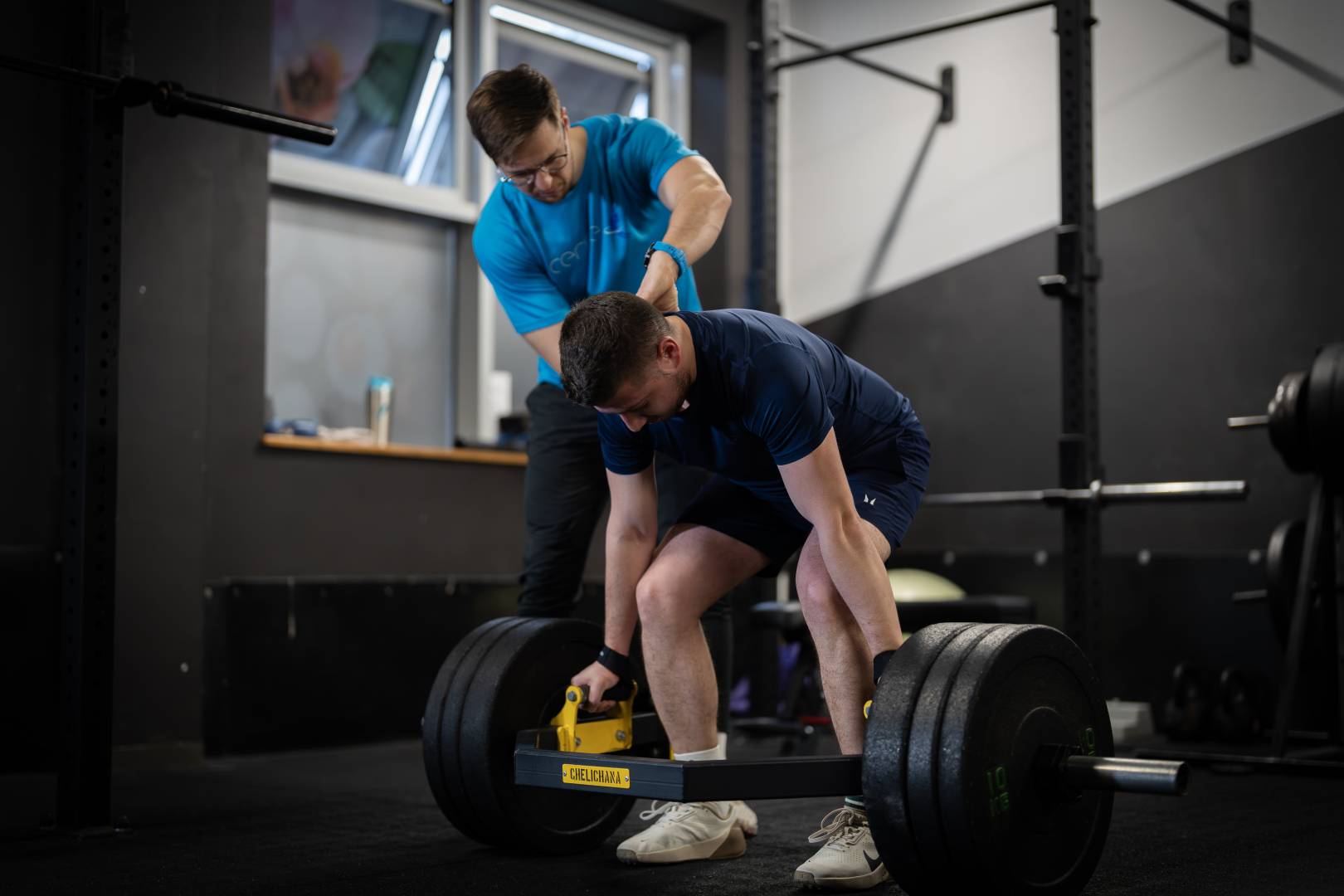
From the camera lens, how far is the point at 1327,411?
3.24m

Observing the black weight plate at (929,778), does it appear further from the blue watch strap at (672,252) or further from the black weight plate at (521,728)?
the blue watch strap at (672,252)

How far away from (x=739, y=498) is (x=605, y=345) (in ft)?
1.73

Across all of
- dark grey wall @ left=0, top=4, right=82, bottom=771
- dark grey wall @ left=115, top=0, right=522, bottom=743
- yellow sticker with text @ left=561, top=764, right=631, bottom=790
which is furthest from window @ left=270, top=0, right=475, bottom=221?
yellow sticker with text @ left=561, top=764, right=631, bottom=790

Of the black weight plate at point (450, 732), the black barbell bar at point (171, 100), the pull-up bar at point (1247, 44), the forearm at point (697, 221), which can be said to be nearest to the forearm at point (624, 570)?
the black weight plate at point (450, 732)

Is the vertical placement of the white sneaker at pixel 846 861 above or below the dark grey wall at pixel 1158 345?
below

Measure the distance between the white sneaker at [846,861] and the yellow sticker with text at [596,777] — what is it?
338 millimetres

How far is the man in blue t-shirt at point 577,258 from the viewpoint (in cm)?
234

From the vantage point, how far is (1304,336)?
3934 millimetres

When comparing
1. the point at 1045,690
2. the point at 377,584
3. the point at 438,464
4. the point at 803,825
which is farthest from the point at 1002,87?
the point at 1045,690

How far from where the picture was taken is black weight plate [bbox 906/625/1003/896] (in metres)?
1.68

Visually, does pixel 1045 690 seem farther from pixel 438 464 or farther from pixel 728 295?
pixel 728 295

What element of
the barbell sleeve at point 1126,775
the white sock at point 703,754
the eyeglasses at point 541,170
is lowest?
the white sock at point 703,754

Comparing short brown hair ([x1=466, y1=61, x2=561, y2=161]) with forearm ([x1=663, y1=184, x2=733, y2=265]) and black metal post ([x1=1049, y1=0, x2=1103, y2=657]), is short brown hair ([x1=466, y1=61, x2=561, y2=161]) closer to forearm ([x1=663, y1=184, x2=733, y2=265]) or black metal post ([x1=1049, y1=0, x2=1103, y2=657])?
forearm ([x1=663, y1=184, x2=733, y2=265])

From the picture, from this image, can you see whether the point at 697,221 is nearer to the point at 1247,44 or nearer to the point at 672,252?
the point at 672,252
